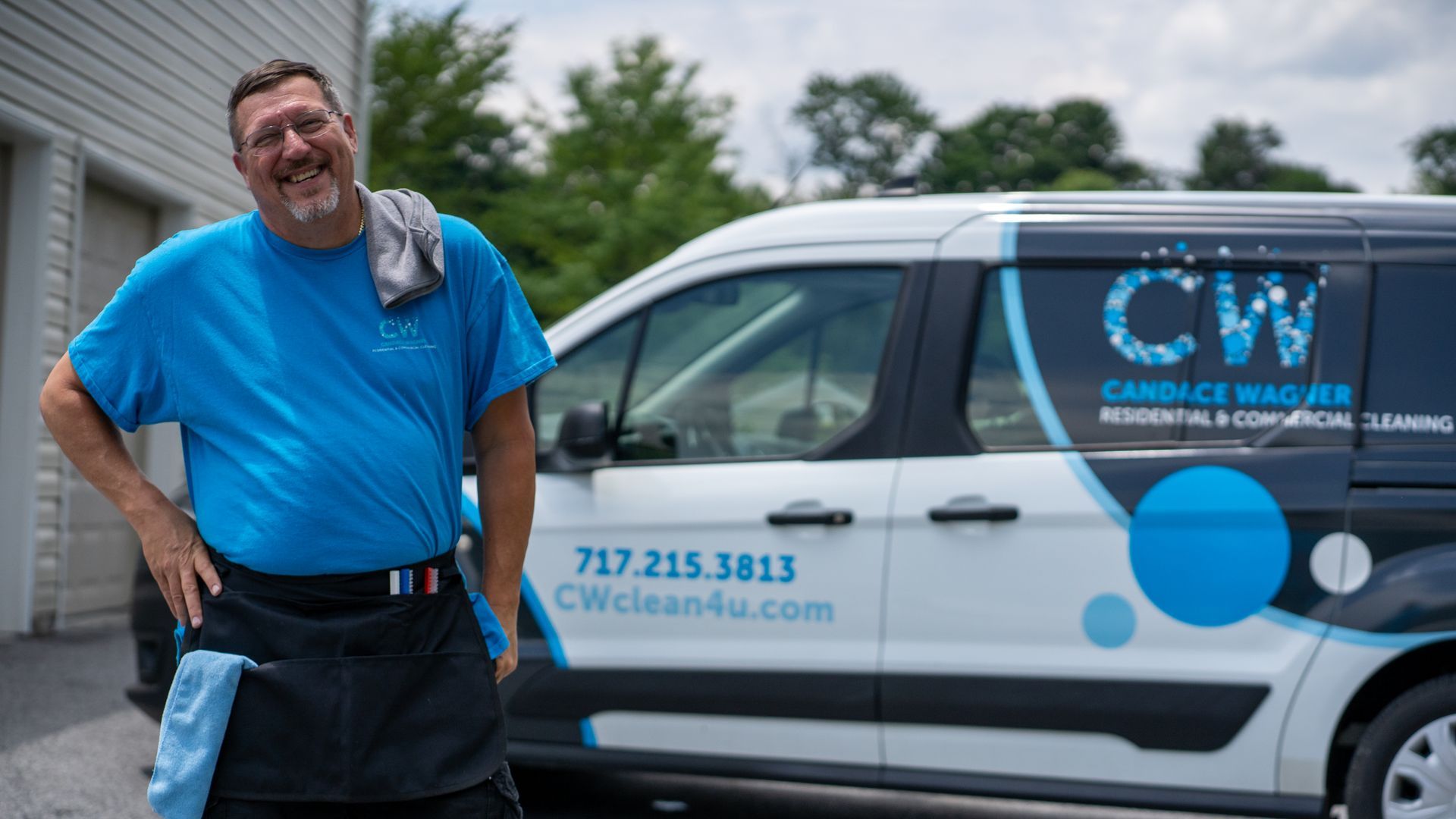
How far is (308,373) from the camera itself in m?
2.11

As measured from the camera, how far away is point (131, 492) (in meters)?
2.16

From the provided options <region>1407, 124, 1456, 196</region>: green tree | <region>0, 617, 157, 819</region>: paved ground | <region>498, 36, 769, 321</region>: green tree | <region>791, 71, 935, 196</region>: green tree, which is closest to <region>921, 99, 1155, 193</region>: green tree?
<region>791, 71, 935, 196</region>: green tree

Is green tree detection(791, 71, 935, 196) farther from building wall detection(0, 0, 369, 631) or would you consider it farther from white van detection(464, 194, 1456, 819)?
white van detection(464, 194, 1456, 819)

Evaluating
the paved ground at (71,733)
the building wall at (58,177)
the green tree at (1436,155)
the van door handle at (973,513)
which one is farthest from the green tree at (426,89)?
the green tree at (1436,155)

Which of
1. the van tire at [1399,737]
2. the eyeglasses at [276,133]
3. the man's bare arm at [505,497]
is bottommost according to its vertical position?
the van tire at [1399,737]

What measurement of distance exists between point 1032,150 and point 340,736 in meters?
65.8

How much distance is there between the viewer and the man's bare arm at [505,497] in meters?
2.32

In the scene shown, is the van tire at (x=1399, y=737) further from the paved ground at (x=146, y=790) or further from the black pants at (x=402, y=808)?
the black pants at (x=402, y=808)

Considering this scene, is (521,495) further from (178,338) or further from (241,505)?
(178,338)

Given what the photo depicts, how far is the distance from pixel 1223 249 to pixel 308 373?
271 cm

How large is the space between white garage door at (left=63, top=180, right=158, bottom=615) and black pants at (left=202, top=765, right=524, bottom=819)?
6.38 m

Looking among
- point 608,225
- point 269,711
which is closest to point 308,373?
point 269,711

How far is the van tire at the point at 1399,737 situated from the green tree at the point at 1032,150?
6100 centimetres

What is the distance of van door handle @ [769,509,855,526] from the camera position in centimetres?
393
